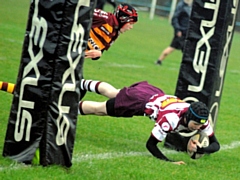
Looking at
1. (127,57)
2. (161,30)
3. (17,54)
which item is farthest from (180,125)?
(161,30)

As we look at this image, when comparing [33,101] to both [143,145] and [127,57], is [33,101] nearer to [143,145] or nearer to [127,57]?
[143,145]

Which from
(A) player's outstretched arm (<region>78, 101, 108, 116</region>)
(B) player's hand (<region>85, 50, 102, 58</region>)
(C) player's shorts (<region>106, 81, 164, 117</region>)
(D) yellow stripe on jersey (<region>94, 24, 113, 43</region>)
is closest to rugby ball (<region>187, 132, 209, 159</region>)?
(C) player's shorts (<region>106, 81, 164, 117</region>)

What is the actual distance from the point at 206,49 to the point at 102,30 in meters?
1.40

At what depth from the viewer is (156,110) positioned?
7.89 m

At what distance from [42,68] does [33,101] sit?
0.32 metres

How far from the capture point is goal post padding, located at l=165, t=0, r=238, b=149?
850 centimetres

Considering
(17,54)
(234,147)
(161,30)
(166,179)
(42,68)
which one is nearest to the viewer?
(42,68)

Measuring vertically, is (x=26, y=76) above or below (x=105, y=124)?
above

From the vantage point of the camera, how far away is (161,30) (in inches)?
1262

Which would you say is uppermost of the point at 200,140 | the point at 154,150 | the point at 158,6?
the point at 158,6

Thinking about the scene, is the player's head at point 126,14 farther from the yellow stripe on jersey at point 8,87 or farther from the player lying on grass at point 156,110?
the yellow stripe on jersey at point 8,87

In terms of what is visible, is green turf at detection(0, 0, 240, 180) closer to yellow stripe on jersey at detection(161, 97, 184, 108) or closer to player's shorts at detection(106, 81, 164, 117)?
player's shorts at detection(106, 81, 164, 117)

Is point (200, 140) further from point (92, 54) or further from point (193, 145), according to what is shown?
point (92, 54)

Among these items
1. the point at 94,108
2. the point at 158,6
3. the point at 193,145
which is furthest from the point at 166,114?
the point at 158,6
